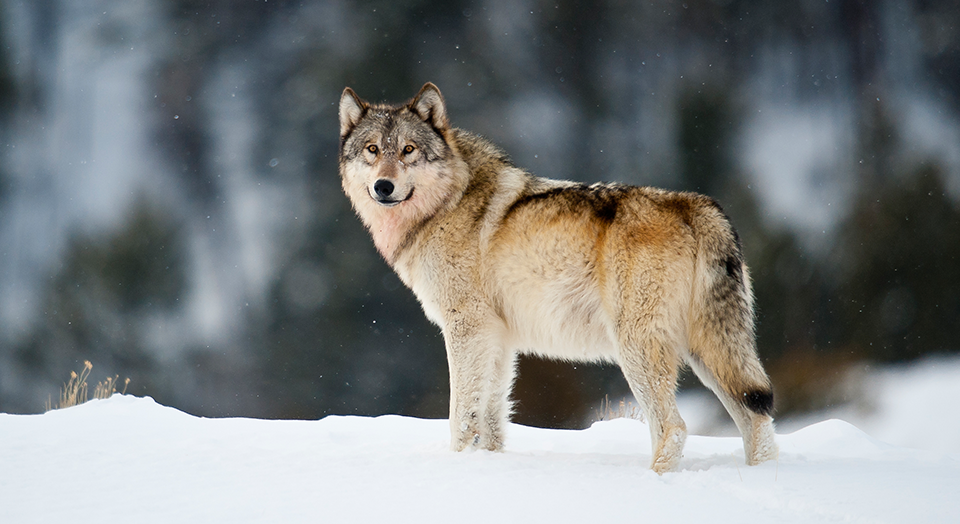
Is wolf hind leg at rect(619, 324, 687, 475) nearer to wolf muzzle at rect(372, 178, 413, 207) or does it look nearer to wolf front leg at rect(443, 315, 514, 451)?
wolf front leg at rect(443, 315, 514, 451)

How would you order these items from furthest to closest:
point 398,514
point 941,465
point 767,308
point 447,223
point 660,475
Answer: point 767,308
point 447,223
point 941,465
point 660,475
point 398,514

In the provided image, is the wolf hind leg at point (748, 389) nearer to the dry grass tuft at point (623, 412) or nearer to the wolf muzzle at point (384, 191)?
the wolf muzzle at point (384, 191)

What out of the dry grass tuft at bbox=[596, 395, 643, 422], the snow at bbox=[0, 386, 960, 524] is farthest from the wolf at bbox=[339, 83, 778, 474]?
the dry grass tuft at bbox=[596, 395, 643, 422]

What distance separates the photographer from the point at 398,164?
444 cm

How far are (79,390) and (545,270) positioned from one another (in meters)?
5.51

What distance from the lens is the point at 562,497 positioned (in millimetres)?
2752

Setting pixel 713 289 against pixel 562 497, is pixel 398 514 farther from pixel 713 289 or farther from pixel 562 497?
pixel 713 289

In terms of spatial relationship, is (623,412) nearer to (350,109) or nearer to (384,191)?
(384,191)

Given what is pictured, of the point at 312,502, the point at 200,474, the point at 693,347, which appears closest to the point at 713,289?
the point at 693,347

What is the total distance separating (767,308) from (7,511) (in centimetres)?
1382

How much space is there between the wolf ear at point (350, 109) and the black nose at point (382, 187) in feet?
2.61

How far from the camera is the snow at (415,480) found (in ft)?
8.22

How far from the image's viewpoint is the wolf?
3572mm

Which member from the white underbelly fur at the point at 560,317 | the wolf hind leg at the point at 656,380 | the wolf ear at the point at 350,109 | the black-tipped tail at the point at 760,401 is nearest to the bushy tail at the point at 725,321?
the black-tipped tail at the point at 760,401
